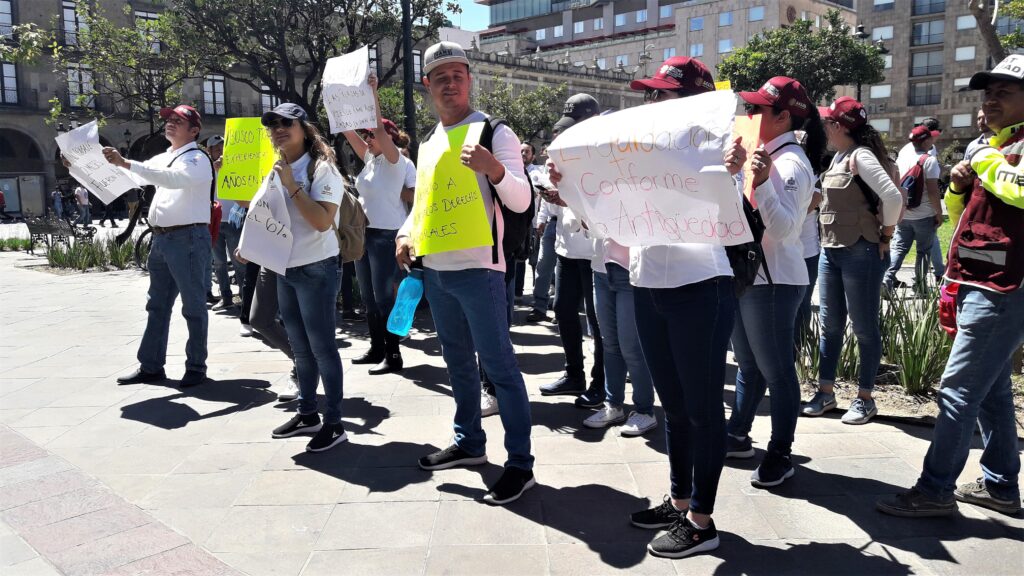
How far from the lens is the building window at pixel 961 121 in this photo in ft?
215

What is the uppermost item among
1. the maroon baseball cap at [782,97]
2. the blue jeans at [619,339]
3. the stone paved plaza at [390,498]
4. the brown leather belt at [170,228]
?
the maroon baseball cap at [782,97]

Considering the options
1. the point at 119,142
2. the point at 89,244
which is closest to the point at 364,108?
the point at 89,244

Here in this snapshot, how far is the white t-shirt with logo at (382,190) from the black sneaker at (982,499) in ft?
13.9

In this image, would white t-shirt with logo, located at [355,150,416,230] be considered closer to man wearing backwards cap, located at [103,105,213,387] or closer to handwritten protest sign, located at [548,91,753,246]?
man wearing backwards cap, located at [103,105,213,387]

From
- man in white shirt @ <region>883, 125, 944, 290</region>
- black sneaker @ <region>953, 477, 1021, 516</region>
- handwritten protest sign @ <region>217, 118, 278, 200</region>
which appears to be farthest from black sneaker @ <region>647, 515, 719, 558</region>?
man in white shirt @ <region>883, 125, 944, 290</region>

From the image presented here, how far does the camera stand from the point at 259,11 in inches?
539

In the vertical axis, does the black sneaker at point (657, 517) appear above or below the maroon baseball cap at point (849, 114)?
below

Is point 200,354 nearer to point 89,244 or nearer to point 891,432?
point 891,432

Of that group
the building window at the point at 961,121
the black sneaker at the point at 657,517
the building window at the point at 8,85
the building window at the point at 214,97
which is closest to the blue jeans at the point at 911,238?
the black sneaker at the point at 657,517

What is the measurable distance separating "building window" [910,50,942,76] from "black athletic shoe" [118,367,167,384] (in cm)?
7677

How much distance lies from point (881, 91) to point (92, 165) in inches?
3068

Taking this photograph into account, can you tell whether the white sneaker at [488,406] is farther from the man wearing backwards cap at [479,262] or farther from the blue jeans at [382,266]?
the blue jeans at [382,266]

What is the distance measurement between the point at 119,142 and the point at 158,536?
49482mm

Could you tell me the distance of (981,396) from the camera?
3225 mm
